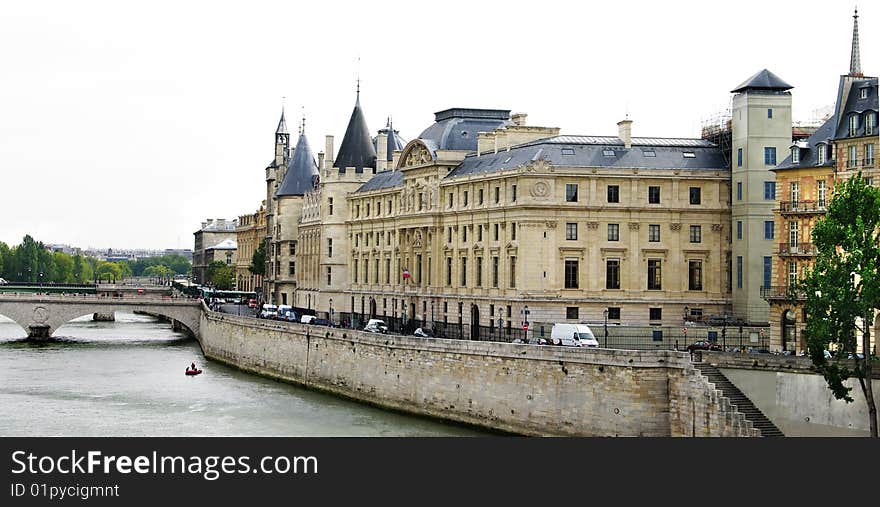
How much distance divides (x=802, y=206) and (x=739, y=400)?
1599 centimetres

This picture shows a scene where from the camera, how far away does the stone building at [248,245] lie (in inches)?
6137

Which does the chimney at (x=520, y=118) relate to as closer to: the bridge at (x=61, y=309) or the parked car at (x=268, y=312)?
the parked car at (x=268, y=312)

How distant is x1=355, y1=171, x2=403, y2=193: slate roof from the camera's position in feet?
313

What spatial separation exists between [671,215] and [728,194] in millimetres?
3126

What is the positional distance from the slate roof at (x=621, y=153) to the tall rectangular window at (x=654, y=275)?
491 centimetres

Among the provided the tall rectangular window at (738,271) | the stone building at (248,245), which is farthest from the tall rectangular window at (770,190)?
the stone building at (248,245)

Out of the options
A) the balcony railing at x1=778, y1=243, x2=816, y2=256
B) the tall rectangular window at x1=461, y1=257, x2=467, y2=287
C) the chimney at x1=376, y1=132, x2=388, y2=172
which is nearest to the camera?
the balcony railing at x1=778, y1=243, x2=816, y2=256

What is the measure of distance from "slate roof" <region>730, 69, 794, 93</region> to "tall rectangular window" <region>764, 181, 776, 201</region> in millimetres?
4658

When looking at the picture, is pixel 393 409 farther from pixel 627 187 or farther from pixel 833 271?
pixel 833 271

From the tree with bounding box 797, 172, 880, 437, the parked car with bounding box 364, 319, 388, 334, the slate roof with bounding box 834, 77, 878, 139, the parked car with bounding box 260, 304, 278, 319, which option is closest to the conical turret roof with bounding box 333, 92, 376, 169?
the parked car with bounding box 260, 304, 278, 319

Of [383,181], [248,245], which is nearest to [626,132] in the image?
[383,181]

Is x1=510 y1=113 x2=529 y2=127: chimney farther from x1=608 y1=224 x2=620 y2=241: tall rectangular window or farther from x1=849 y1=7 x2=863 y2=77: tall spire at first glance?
x1=849 y1=7 x2=863 y2=77: tall spire

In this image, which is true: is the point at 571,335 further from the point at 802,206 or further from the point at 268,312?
the point at 268,312
